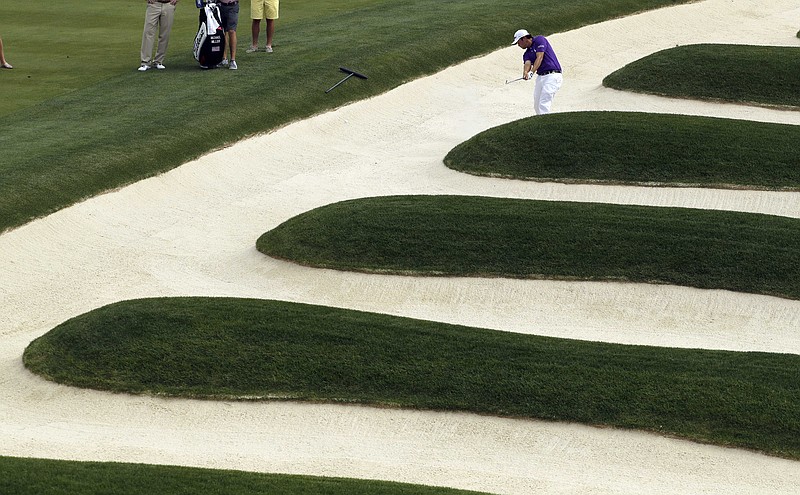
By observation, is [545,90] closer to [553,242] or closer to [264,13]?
[553,242]

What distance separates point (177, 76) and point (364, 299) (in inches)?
450

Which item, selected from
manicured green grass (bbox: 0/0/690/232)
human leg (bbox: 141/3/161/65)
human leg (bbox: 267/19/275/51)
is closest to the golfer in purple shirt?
manicured green grass (bbox: 0/0/690/232)

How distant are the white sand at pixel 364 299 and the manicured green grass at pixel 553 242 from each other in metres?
0.31

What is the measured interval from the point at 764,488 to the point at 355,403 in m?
4.41

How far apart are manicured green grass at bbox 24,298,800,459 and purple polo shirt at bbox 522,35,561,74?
906cm

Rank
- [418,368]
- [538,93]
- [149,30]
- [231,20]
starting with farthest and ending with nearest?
[149,30] < [231,20] < [538,93] < [418,368]

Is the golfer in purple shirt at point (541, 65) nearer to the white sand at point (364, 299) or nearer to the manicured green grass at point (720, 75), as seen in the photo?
the white sand at point (364, 299)

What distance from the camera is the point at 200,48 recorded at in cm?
2561

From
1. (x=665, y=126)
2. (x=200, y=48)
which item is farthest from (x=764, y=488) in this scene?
(x=200, y=48)

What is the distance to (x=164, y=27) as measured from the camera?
25.8 meters

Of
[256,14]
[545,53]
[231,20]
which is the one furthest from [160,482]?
[256,14]

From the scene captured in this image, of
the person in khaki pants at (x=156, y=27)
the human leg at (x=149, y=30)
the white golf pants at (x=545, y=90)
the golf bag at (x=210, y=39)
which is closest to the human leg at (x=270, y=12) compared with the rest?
the golf bag at (x=210, y=39)

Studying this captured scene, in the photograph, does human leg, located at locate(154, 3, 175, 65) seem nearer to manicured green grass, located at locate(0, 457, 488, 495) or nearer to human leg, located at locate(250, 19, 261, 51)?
human leg, located at locate(250, 19, 261, 51)

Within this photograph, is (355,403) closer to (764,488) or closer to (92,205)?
(764,488)
